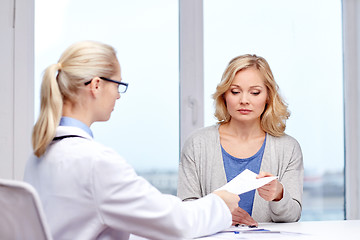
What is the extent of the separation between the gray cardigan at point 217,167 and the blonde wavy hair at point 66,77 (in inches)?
38.5

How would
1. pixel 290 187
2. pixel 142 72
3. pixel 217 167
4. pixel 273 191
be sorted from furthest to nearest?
1. pixel 142 72
2. pixel 217 167
3. pixel 290 187
4. pixel 273 191

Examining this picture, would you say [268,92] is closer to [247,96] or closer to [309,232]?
[247,96]

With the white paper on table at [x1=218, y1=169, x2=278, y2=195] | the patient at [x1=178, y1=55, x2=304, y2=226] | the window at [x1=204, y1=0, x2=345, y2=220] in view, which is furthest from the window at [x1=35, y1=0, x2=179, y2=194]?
the white paper on table at [x1=218, y1=169, x2=278, y2=195]

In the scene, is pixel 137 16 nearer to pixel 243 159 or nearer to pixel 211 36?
pixel 211 36

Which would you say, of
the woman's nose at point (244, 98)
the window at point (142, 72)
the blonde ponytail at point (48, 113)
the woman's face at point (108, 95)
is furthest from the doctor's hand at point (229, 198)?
the window at point (142, 72)

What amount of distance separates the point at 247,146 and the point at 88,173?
4.08 feet

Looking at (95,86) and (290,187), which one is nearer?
(95,86)

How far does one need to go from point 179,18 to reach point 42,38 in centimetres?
91

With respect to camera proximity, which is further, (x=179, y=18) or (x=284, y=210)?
(x=179, y=18)

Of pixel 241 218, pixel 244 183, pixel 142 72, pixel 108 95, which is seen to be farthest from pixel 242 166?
pixel 142 72

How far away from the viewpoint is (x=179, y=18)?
3.40m

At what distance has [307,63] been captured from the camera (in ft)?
11.9

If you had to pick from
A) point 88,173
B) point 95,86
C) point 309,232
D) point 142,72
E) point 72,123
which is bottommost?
point 309,232

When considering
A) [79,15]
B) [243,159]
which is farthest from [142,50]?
[243,159]
